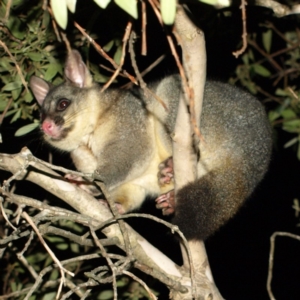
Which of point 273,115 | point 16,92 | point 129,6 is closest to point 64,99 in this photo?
point 16,92

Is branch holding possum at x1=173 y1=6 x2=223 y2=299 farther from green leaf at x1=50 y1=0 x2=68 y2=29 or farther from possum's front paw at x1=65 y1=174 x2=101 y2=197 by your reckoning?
possum's front paw at x1=65 y1=174 x2=101 y2=197

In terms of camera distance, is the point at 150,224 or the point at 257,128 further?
the point at 150,224

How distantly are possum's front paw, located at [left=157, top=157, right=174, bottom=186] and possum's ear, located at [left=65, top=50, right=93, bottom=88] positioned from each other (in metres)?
0.88

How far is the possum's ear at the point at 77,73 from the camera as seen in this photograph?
427cm

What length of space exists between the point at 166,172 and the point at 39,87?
1.16 metres

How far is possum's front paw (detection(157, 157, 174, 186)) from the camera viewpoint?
4121 mm

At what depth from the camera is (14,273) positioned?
480 cm

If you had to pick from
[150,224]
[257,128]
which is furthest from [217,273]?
[257,128]

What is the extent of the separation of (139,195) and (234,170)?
1029 millimetres

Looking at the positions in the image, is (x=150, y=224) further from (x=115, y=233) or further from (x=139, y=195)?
(x=115, y=233)

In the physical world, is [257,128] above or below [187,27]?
below

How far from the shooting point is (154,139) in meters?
4.20

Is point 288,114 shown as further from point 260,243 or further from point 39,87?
point 260,243

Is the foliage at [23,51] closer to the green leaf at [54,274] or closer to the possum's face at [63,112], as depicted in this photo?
the possum's face at [63,112]
